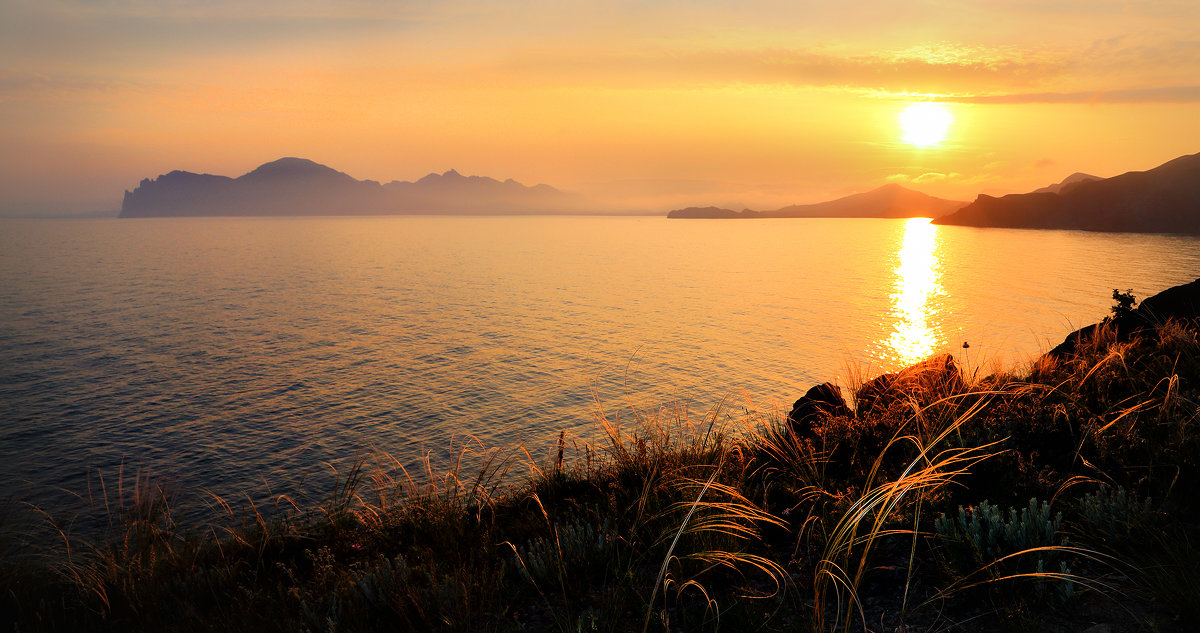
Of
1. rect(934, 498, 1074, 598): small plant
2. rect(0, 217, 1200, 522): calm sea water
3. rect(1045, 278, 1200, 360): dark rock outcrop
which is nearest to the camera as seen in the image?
rect(934, 498, 1074, 598): small plant

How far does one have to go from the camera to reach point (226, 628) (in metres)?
5.47

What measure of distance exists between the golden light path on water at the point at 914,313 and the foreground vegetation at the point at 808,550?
105ft

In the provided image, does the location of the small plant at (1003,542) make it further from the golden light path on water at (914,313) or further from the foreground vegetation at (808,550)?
the golden light path on water at (914,313)

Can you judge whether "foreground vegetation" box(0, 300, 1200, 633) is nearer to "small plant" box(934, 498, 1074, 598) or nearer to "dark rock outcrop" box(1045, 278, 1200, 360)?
"small plant" box(934, 498, 1074, 598)

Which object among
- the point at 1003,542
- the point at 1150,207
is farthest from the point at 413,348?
the point at 1150,207

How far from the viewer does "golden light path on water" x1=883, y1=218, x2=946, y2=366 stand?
40156mm

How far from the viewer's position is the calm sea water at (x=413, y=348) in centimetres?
2309

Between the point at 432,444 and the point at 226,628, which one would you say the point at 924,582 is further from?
the point at 432,444

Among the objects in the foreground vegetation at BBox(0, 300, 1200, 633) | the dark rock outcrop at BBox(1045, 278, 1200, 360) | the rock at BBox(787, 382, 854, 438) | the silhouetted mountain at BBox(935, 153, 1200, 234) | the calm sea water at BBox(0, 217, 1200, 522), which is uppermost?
the silhouetted mountain at BBox(935, 153, 1200, 234)

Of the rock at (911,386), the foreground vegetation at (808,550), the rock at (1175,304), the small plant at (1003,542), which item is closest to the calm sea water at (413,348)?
the rock at (911,386)

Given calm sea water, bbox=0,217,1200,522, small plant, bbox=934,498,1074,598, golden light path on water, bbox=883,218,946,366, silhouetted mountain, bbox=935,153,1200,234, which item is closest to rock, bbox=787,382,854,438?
calm sea water, bbox=0,217,1200,522

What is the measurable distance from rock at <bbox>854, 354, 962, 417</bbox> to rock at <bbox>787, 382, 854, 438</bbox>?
494 millimetres

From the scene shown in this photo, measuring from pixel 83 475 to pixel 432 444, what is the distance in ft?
36.5

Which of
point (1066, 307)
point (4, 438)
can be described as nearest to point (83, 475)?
point (4, 438)
